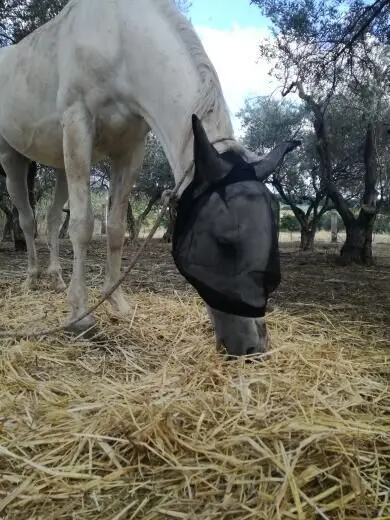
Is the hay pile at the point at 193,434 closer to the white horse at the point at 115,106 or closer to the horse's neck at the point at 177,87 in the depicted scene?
the white horse at the point at 115,106

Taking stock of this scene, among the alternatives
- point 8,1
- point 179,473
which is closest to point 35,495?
point 179,473

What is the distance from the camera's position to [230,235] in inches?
83.0

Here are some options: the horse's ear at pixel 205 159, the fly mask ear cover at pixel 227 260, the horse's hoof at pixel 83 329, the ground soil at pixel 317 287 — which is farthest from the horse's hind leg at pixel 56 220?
the horse's ear at pixel 205 159

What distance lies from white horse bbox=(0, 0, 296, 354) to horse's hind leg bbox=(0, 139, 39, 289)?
64cm

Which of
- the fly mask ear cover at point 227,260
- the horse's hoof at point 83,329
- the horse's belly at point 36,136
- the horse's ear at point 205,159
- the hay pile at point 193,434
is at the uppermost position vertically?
the horse's belly at point 36,136

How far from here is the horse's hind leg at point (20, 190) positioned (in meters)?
4.80

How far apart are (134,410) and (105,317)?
5.60ft

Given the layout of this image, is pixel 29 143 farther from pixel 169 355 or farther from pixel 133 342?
pixel 169 355

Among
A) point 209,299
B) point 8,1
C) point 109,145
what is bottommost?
point 209,299

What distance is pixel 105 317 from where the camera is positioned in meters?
3.51

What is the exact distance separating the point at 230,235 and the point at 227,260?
0.37ft

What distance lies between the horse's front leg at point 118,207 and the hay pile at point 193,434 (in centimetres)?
95

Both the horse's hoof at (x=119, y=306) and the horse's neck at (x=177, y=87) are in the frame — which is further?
the horse's hoof at (x=119, y=306)

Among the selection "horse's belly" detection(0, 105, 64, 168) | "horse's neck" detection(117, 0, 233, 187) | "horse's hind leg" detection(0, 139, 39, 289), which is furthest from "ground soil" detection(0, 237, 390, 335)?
"horse's neck" detection(117, 0, 233, 187)
